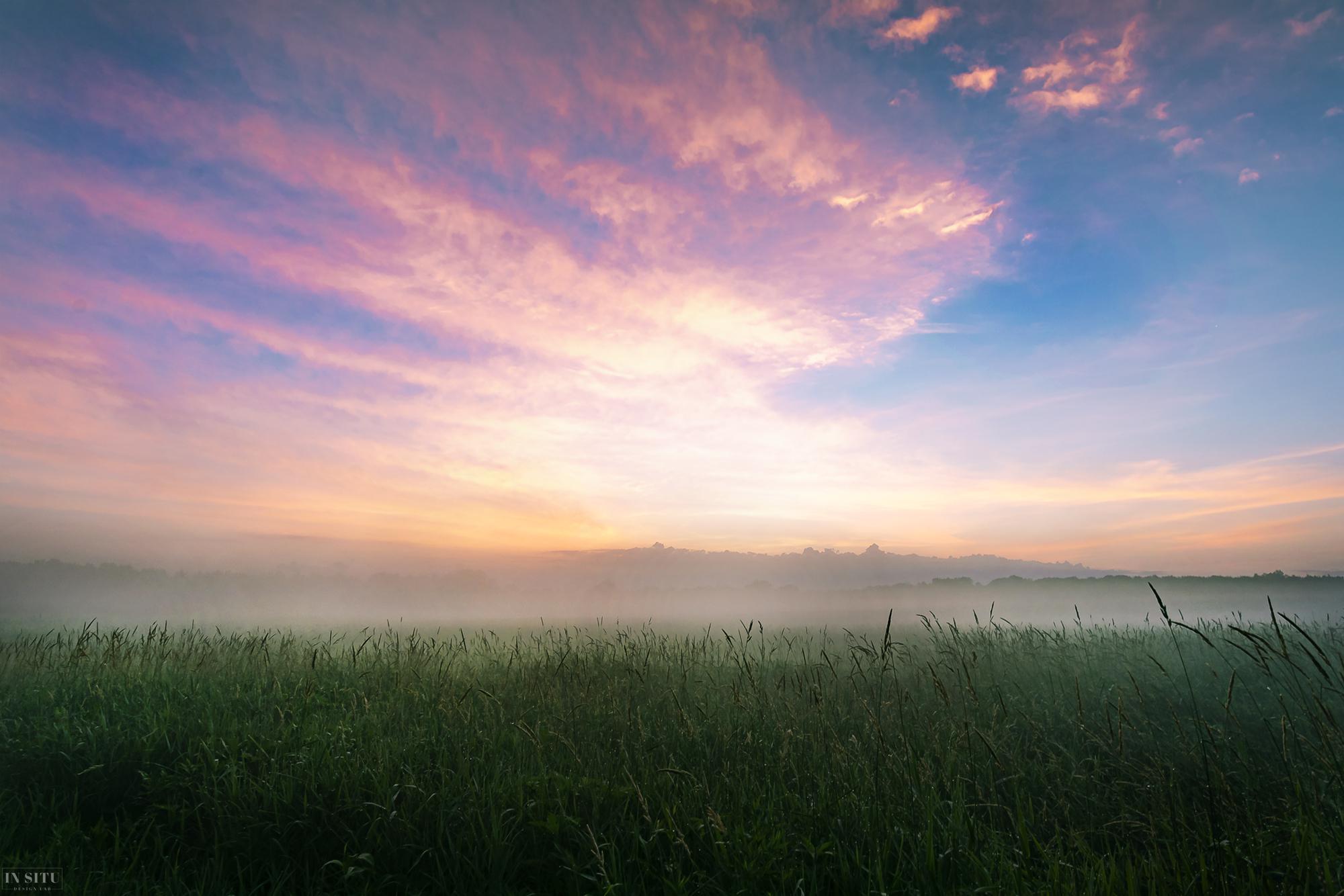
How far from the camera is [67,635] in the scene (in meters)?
9.91

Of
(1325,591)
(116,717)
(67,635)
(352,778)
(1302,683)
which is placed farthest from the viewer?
(1325,591)

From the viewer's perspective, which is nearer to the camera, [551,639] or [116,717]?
[116,717]

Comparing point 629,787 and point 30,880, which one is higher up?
point 629,787

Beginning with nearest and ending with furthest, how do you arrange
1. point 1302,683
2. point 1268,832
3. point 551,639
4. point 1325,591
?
point 1268,832, point 1302,683, point 551,639, point 1325,591

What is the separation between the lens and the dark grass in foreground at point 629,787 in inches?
146

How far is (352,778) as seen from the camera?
15.8 ft

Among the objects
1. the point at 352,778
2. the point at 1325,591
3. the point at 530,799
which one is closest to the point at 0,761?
the point at 352,778

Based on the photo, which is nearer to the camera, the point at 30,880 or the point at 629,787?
the point at 30,880

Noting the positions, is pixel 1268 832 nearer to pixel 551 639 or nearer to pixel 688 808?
pixel 688 808

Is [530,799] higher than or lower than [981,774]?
higher

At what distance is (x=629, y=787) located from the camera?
175 inches

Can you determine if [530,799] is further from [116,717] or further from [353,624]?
[353,624]

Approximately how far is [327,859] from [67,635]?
9.26m

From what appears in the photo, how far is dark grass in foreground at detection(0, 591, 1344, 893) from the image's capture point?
3.70 meters
